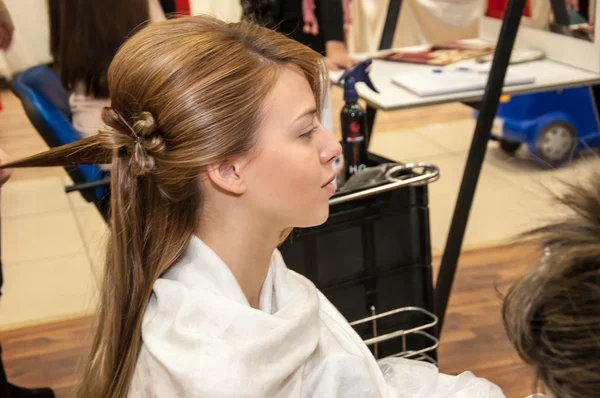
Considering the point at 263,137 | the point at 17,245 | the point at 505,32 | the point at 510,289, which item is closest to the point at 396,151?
the point at 17,245

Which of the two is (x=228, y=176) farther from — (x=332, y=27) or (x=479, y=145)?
(x=332, y=27)

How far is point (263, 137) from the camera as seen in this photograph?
1.10m

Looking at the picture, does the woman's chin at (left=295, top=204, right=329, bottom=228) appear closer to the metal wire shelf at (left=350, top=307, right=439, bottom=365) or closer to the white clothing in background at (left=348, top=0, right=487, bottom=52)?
the metal wire shelf at (left=350, top=307, right=439, bottom=365)

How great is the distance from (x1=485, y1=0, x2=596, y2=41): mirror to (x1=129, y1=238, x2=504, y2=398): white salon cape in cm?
150

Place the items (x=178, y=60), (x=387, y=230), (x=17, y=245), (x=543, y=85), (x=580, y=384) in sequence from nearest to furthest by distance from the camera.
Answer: (x=580, y=384)
(x=178, y=60)
(x=387, y=230)
(x=543, y=85)
(x=17, y=245)

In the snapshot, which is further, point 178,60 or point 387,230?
point 387,230

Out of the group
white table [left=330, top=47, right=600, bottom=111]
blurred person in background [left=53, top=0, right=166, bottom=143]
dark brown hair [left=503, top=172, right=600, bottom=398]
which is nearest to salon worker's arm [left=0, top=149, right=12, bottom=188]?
blurred person in background [left=53, top=0, right=166, bottom=143]

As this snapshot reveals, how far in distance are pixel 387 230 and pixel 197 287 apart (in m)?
0.56

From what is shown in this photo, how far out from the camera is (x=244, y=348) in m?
1.00

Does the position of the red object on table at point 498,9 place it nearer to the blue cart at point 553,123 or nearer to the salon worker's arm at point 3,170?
the blue cart at point 553,123

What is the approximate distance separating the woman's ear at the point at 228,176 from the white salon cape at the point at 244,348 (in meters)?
0.10

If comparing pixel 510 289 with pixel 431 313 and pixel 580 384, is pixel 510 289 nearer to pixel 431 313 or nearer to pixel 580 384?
pixel 580 384

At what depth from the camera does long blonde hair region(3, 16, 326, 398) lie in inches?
Result: 41.3

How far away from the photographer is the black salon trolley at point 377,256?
1486mm
